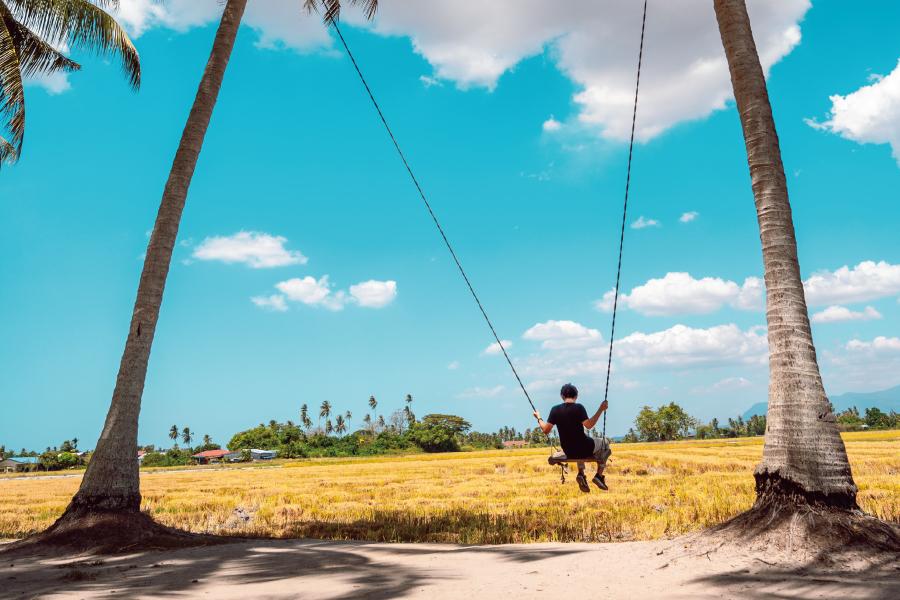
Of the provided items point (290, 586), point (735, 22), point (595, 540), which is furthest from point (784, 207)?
point (290, 586)

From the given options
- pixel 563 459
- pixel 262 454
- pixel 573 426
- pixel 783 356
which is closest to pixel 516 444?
pixel 262 454

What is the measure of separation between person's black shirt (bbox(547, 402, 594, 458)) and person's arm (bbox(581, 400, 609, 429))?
0.07 m

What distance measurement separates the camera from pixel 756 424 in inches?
4781

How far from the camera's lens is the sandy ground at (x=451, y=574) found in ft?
19.3

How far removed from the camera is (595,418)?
361 inches

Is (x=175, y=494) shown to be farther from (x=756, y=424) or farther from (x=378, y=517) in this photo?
(x=756, y=424)

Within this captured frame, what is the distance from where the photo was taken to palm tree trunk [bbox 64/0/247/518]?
390 inches

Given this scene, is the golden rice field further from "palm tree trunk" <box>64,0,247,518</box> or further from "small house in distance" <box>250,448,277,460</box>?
"small house in distance" <box>250,448,277,460</box>

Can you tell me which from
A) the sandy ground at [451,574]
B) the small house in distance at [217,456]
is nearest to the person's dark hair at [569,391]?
the sandy ground at [451,574]

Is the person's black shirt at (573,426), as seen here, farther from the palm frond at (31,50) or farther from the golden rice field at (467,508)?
the palm frond at (31,50)

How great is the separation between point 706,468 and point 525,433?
5813 inches

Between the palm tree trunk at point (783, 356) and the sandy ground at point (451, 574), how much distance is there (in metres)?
1.00

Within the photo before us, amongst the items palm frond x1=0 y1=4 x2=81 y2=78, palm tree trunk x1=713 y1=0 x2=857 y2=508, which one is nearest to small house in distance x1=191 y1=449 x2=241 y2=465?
palm frond x1=0 y1=4 x2=81 y2=78

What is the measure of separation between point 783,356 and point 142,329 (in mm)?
9757
